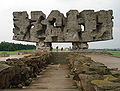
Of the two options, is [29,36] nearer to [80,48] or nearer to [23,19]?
[23,19]

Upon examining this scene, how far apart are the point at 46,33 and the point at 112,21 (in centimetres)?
1119

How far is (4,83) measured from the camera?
13.1ft

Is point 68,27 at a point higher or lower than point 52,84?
higher

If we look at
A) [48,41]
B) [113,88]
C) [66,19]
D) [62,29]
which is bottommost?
[113,88]

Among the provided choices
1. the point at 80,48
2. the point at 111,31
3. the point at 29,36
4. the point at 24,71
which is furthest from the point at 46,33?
the point at 24,71

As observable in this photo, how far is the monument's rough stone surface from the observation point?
82.3 feet

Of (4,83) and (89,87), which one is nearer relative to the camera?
(89,87)

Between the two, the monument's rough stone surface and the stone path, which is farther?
the monument's rough stone surface

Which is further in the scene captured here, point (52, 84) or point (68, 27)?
point (68, 27)

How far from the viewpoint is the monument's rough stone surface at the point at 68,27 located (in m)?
25.1

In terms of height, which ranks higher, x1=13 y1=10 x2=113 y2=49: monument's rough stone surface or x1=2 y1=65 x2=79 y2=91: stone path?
x1=13 y1=10 x2=113 y2=49: monument's rough stone surface

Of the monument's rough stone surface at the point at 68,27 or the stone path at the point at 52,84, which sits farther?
the monument's rough stone surface at the point at 68,27

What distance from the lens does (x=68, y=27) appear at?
25359 millimetres

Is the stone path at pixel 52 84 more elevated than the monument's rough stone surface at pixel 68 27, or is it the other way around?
the monument's rough stone surface at pixel 68 27
